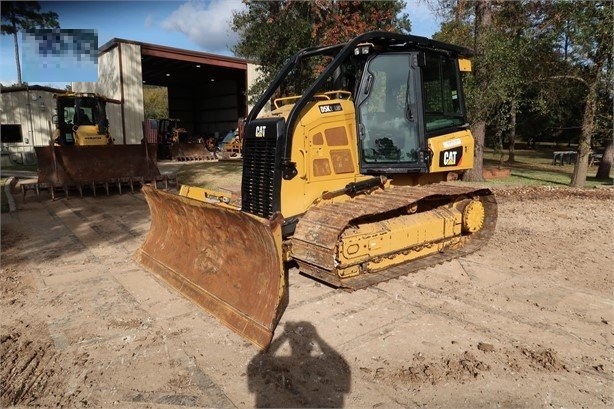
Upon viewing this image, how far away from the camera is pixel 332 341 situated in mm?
3812

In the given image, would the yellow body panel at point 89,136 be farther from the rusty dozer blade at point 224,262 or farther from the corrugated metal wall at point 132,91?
the rusty dozer blade at point 224,262

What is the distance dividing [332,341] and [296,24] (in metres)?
13.5

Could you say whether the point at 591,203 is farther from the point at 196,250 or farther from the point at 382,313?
the point at 196,250

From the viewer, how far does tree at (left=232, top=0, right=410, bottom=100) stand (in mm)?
14773

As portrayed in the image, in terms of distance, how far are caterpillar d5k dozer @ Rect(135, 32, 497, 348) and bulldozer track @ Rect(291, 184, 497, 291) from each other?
0.01 metres

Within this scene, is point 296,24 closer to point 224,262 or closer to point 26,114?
point 224,262

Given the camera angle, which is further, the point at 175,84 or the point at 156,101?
the point at 156,101

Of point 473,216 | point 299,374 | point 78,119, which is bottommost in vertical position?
point 299,374

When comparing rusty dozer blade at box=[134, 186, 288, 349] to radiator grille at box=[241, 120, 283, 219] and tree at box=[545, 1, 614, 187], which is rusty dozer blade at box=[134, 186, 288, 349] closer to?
radiator grille at box=[241, 120, 283, 219]

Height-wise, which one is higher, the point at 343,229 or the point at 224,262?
the point at 343,229

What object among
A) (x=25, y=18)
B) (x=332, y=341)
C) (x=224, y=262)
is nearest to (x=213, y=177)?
(x=224, y=262)

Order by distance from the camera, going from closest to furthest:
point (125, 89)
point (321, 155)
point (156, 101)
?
1. point (321, 155)
2. point (125, 89)
3. point (156, 101)

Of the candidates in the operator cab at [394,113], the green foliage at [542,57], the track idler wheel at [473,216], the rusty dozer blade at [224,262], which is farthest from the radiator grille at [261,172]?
the green foliage at [542,57]

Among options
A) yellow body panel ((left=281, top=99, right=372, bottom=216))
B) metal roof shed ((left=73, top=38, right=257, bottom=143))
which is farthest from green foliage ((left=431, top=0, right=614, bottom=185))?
metal roof shed ((left=73, top=38, right=257, bottom=143))
